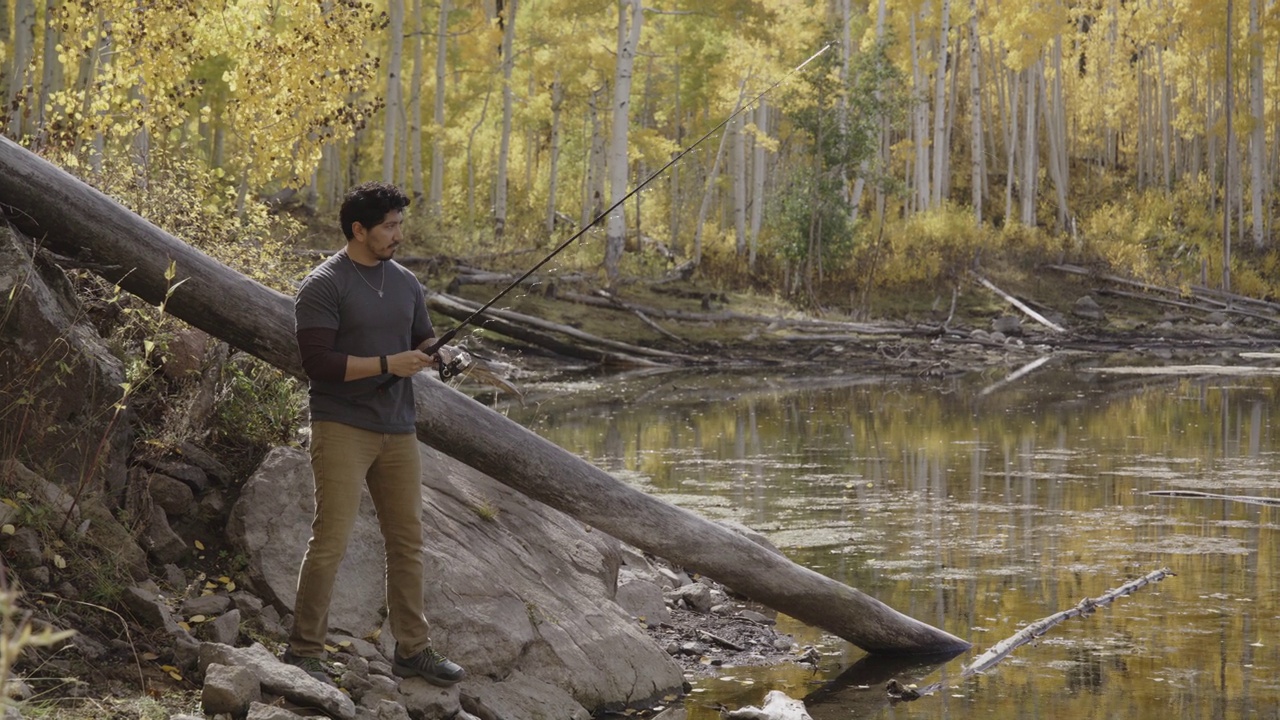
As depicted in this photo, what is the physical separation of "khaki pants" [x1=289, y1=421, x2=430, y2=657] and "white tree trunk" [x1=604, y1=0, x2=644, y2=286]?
71.0 feet

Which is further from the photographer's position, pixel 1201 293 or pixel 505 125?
pixel 1201 293

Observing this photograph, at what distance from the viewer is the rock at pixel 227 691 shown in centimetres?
473

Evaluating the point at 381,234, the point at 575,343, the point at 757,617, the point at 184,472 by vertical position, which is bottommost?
the point at 757,617

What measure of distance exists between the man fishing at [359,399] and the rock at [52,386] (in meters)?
1.12

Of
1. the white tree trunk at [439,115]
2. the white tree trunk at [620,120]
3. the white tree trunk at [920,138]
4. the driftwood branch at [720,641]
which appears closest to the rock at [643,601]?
the driftwood branch at [720,641]

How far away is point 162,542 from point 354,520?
1.11 meters

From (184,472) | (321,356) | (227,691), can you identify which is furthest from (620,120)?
(227,691)

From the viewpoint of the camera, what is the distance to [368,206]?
207 inches

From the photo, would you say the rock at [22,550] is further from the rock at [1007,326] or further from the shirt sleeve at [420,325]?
the rock at [1007,326]

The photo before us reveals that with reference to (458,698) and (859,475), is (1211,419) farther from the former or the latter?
(458,698)

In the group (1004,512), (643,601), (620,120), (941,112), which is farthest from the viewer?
(941,112)

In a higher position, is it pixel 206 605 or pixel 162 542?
pixel 162 542

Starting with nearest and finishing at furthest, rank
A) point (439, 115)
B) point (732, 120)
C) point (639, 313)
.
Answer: point (732, 120)
point (639, 313)
point (439, 115)

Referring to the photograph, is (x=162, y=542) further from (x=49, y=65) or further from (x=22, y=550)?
(x=49, y=65)
